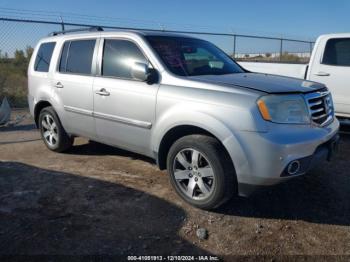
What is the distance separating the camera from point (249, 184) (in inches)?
135

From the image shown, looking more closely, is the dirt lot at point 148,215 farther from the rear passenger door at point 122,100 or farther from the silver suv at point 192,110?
the rear passenger door at point 122,100

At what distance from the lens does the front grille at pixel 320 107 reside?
144 inches

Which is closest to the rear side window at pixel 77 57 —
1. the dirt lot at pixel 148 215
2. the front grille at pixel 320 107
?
the dirt lot at pixel 148 215

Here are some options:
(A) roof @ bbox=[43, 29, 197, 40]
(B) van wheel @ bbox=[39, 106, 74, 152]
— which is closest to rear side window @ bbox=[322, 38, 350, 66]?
(A) roof @ bbox=[43, 29, 197, 40]

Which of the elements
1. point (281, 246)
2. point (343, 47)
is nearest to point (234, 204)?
point (281, 246)

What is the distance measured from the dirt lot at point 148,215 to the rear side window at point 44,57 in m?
1.59

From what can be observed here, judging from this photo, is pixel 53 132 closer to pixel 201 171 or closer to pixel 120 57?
pixel 120 57

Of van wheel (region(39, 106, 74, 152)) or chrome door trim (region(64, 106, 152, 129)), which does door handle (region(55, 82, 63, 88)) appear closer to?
chrome door trim (region(64, 106, 152, 129))

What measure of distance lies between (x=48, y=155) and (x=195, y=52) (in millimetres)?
2860

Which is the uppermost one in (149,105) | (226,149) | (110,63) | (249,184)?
(110,63)

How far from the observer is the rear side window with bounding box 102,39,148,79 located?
443 cm

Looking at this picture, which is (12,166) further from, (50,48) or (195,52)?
(195,52)

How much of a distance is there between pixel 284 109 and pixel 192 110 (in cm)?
86

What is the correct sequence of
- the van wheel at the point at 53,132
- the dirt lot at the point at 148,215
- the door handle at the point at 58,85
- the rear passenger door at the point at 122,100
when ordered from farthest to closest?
the van wheel at the point at 53,132, the door handle at the point at 58,85, the rear passenger door at the point at 122,100, the dirt lot at the point at 148,215
